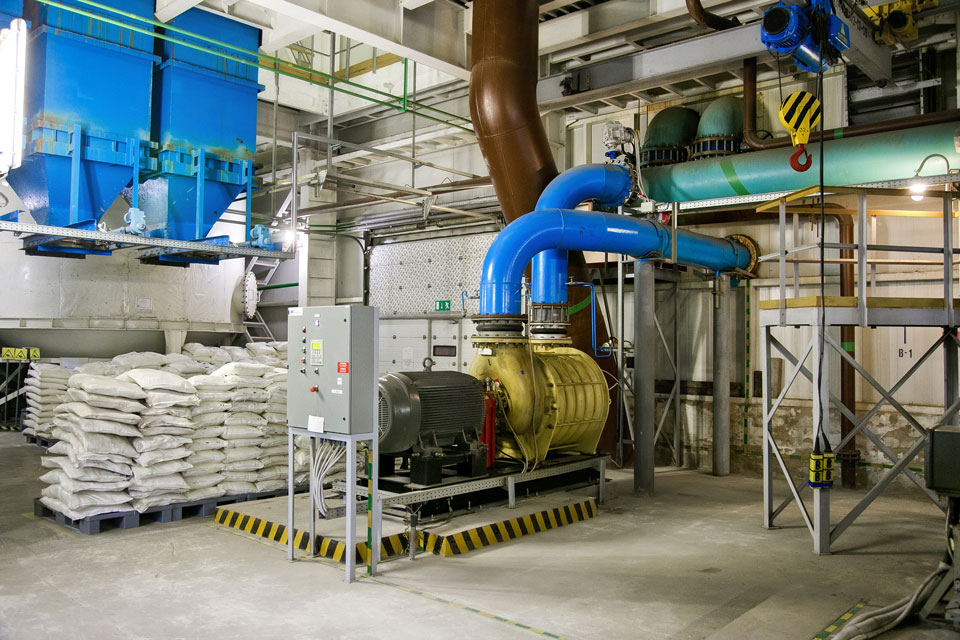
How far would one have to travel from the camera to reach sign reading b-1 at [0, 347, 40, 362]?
12.9 metres

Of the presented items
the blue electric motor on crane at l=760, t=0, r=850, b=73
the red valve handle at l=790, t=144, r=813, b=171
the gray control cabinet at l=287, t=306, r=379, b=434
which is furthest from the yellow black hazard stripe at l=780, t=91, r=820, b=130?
the gray control cabinet at l=287, t=306, r=379, b=434

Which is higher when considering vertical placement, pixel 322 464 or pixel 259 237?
pixel 259 237

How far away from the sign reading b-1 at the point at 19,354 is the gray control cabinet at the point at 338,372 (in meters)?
9.06

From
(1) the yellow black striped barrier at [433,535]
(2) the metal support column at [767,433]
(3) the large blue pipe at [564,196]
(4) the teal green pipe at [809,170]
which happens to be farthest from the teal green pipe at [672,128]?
(1) the yellow black striped barrier at [433,535]

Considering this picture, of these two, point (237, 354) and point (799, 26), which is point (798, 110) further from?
point (237, 354)

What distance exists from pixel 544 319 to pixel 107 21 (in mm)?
5908

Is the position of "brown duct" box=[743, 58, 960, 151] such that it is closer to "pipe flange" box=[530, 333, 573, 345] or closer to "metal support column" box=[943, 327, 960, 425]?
"metal support column" box=[943, 327, 960, 425]

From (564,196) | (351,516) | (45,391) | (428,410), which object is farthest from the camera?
(45,391)

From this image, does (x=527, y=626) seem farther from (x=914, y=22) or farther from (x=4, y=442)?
(x=4, y=442)

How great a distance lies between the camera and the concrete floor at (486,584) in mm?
4930

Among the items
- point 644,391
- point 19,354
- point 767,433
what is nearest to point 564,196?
point 644,391

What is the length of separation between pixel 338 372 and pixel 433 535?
1.83 meters

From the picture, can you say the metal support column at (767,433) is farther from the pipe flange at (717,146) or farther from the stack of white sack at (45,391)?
the stack of white sack at (45,391)

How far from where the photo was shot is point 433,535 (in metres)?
6.64
